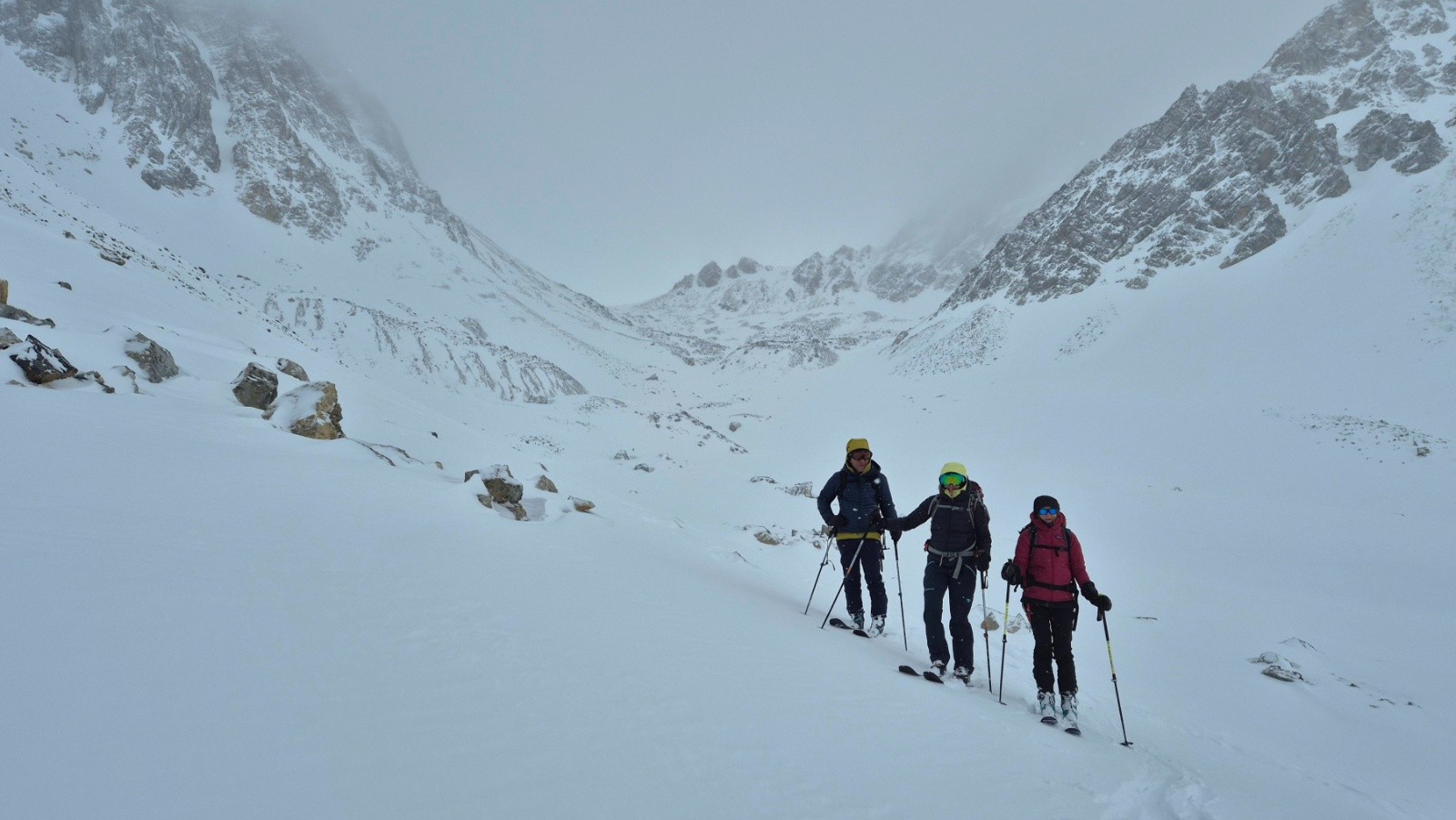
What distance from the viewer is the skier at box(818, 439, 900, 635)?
745 cm

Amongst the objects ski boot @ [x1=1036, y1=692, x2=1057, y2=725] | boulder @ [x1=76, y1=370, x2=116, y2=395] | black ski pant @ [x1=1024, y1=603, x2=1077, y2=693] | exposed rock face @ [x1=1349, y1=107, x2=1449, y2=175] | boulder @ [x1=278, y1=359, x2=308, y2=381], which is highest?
exposed rock face @ [x1=1349, y1=107, x2=1449, y2=175]

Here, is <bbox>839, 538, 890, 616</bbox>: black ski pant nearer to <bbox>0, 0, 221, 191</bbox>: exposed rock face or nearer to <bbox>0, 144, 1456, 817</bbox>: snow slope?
<bbox>0, 144, 1456, 817</bbox>: snow slope

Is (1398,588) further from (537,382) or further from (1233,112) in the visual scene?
(1233,112)

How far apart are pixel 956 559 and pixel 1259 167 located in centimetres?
6024

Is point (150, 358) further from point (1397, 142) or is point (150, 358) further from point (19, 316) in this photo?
point (1397, 142)

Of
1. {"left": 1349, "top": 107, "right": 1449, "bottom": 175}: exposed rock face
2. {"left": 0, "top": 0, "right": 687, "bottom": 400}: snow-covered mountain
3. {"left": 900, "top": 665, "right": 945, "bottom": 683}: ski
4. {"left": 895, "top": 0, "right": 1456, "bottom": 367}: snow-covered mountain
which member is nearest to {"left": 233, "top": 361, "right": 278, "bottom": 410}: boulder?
{"left": 900, "top": 665, "right": 945, "bottom": 683}: ski

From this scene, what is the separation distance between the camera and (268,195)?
210ft

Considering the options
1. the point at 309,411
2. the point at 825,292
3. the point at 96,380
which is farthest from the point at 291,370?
the point at 825,292

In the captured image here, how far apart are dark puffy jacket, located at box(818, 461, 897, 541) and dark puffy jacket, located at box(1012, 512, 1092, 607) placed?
1.73m

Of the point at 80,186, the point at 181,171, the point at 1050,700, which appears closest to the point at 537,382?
the point at 1050,700

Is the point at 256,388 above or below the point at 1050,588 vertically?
below

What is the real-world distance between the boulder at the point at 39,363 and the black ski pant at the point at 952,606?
1153 cm

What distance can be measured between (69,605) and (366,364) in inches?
1520

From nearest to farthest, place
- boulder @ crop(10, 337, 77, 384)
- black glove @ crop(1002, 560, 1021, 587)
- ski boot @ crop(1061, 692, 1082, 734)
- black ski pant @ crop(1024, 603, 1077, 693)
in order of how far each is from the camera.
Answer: ski boot @ crop(1061, 692, 1082, 734)
black ski pant @ crop(1024, 603, 1077, 693)
black glove @ crop(1002, 560, 1021, 587)
boulder @ crop(10, 337, 77, 384)
